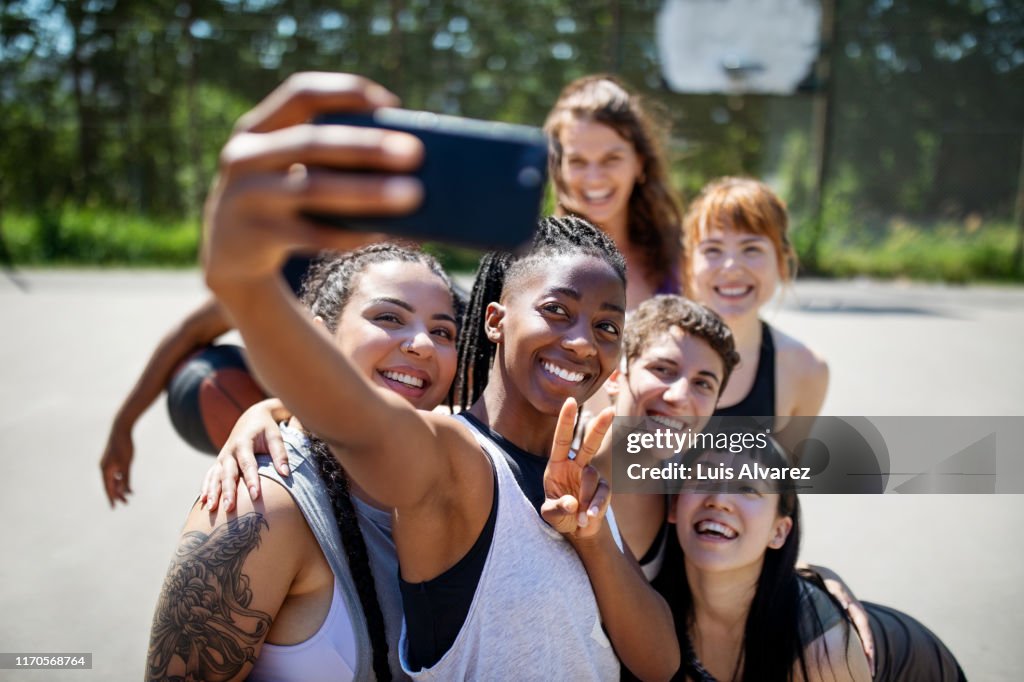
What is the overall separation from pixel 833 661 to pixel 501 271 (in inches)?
49.5

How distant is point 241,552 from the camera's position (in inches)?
62.9

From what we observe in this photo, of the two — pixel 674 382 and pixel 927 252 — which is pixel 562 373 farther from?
pixel 927 252

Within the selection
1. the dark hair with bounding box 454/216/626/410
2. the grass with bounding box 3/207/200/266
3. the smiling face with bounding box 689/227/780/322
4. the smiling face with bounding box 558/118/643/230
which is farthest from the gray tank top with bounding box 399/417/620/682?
the grass with bounding box 3/207/200/266

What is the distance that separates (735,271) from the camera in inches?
110

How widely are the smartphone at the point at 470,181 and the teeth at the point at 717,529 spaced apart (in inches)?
50.0

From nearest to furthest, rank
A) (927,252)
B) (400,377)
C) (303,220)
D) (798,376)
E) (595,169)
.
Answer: (303,220)
(400,377)
(798,376)
(595,169)
(927,252)

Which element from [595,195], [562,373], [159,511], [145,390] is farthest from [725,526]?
[159,511]

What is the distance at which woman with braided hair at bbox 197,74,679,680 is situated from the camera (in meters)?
0.94

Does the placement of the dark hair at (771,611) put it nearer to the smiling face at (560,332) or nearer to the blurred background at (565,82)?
the smiling face at (560,332)

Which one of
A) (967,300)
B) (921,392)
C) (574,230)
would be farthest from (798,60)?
(574,230)

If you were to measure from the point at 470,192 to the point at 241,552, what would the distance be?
3.21ft

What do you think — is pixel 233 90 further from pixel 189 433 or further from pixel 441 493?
pixel 441 493

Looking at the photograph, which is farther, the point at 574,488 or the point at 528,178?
the point at 574,488

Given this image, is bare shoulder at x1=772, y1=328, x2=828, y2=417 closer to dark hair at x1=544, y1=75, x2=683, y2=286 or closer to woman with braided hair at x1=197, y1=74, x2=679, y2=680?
dark hair at x1=544, y1=75, x2=683, y2=286
